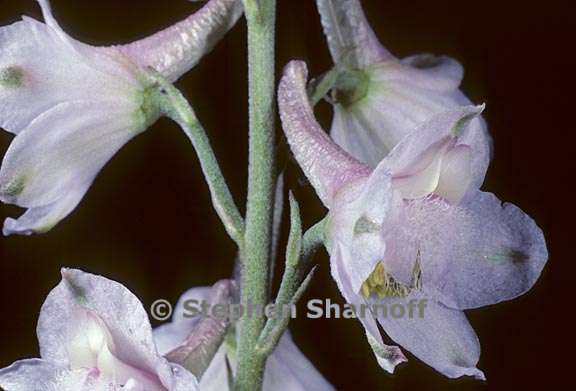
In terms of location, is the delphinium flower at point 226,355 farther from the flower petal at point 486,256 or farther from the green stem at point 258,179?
the flower petal at point 486,256

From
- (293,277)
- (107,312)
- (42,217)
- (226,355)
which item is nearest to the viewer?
(107,312)

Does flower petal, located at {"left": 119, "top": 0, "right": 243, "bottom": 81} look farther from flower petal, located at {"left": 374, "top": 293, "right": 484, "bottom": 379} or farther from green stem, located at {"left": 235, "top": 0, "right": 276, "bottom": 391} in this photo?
flower petal, located at {"left": 374, "top": 293, "right": 484, "bottom": 379}

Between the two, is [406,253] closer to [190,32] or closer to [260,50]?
[260,50]

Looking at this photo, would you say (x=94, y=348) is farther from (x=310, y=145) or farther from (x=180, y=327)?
(x=180, y=327)

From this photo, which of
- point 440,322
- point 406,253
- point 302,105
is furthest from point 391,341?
point 302,105

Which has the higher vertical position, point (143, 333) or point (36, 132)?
point (36, 132)

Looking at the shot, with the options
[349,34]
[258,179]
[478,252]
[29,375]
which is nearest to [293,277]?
[258,179]
